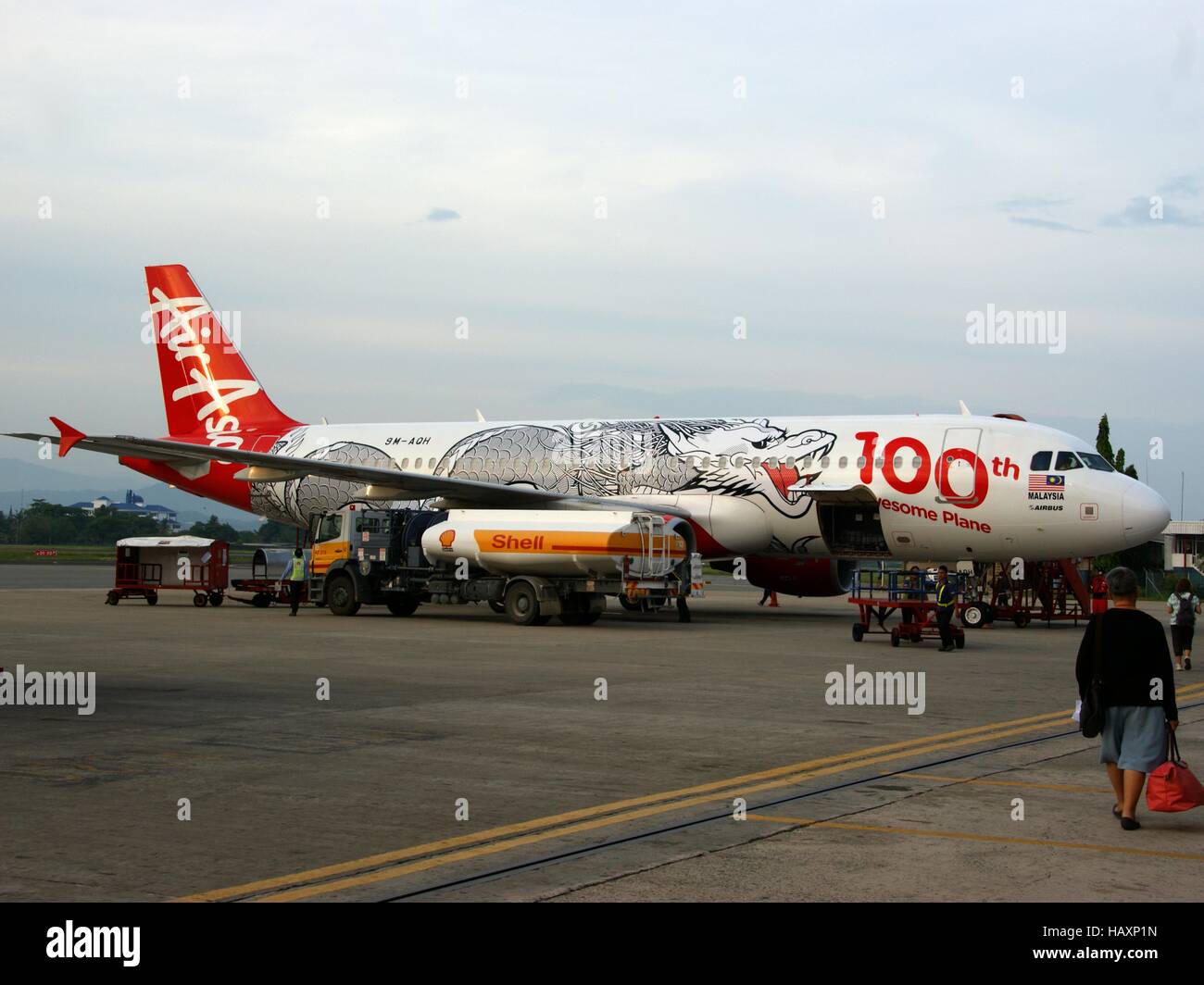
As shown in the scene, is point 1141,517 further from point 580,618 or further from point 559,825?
point 559,825

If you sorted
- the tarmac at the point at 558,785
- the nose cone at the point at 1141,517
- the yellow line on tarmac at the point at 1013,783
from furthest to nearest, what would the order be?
the nose cone at the point at 1141,517
the yellow line on tarmac at the point at 1013,783
the tarmac at the point at 558,785

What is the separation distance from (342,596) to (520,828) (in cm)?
2266

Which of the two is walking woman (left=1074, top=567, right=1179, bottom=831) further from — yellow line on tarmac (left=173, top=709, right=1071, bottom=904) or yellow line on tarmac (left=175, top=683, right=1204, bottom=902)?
yellow line on tarmac (left=173, top=709, right=1071, bottom=904)

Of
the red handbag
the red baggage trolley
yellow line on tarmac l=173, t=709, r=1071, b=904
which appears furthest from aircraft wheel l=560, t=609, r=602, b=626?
the red handbag

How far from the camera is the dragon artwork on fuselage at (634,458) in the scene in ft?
96.3

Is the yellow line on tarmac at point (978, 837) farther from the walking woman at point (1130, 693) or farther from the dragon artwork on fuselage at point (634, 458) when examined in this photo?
the dragon artwork on fuselage at point (634, 458)

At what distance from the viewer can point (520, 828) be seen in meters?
8.35

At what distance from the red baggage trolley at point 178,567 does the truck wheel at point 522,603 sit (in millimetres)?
Answer: 9332

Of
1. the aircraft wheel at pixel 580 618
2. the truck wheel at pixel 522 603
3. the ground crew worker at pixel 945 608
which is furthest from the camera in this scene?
the aircraft wheel at pixel 580 618

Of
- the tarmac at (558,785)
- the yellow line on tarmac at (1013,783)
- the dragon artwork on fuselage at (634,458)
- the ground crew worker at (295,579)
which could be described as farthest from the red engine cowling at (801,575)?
the yellow line on tarmac at (1013,783)

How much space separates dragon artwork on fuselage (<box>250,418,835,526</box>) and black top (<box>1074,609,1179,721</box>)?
779 inches

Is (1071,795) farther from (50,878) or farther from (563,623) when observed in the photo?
(563,623)

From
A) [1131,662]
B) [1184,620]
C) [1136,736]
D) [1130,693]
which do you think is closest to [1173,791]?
[1136,736]

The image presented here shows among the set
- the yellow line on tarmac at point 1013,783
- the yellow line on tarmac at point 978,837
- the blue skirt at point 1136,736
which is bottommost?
the yellow line on tarmac at point 1013,783
